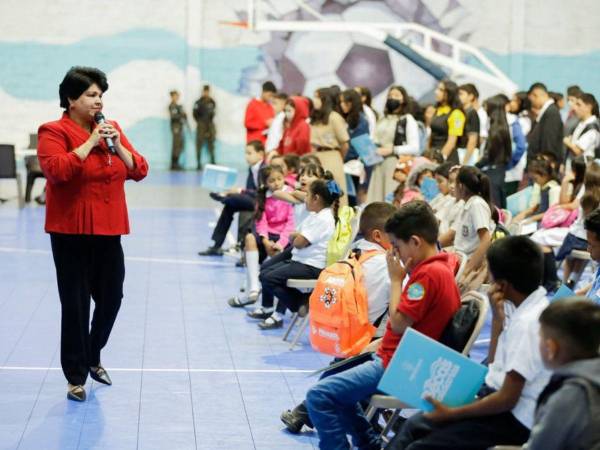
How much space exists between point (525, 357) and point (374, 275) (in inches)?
58.8

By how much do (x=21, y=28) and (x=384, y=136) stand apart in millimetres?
12014

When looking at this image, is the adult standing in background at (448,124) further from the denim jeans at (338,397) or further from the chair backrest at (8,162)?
the denim jeans at (338,397)

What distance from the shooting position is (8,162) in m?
13.9

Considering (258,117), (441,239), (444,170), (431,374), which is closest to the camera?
(431,374)

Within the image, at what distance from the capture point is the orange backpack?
14.7 feet

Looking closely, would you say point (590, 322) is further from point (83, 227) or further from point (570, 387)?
point (83, 227)

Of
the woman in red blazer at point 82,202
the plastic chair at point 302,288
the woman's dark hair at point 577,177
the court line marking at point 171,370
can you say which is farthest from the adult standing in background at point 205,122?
the woman in red blazer at point 82,202

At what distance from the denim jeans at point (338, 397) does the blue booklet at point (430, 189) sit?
14.0ft

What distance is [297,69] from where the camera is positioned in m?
21.2

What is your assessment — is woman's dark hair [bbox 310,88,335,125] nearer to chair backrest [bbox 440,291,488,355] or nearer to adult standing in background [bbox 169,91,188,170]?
chair backrest [bbox 440,291,488,355]

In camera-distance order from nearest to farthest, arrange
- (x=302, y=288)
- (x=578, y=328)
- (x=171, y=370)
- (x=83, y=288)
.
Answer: (x=578, y=328) → (x=83, y=288) → (x=171, y=370) → (x=302, y=288)

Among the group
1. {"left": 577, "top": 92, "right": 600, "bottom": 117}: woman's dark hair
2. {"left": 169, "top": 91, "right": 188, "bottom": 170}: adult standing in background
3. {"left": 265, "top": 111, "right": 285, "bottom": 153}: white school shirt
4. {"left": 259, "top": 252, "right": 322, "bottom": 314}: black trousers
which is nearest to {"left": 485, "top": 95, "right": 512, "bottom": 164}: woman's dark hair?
{"left": 577, "top": 92, "right": 600, "bottom": 117}: woman's dark hair

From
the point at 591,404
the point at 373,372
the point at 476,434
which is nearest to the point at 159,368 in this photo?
the point at 373,372

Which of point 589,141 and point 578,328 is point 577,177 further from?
point 578,328
